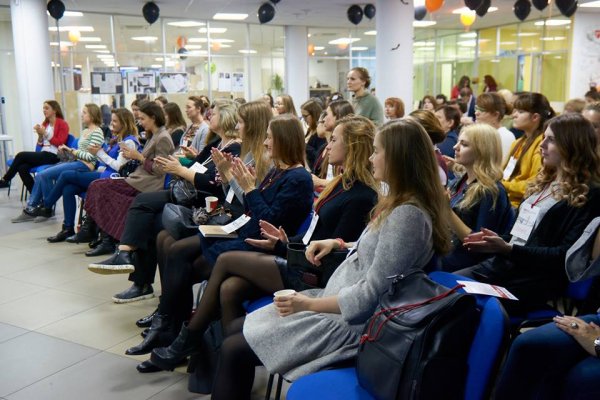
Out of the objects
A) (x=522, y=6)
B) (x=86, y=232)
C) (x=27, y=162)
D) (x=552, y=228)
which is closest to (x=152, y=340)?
(x=552, y=228)

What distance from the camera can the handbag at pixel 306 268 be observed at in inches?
91.4

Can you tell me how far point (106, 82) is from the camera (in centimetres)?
1103

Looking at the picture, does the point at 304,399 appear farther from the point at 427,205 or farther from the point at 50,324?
the point at 50,324

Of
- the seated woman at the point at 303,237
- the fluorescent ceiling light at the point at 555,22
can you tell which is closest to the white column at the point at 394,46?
the seated woman at the point at 303,237

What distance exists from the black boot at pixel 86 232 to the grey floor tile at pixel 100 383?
282 cm

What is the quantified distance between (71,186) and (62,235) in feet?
1.87

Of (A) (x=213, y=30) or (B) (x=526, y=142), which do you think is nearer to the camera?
(B) (x=526, y=142)

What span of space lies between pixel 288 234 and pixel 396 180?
1115mm

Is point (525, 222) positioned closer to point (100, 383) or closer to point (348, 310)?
point (348, 310)

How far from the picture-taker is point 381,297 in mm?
1755

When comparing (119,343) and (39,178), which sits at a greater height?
(39,178)

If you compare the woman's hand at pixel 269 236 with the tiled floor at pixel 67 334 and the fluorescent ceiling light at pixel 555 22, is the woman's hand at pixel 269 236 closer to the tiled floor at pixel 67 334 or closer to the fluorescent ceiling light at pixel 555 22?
the tiled floor at pixel 67 334

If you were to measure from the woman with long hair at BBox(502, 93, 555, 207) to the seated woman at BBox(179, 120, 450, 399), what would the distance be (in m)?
1.82

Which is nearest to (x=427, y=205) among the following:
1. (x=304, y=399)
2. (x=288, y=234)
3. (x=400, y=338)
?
(x=400, y=338)
